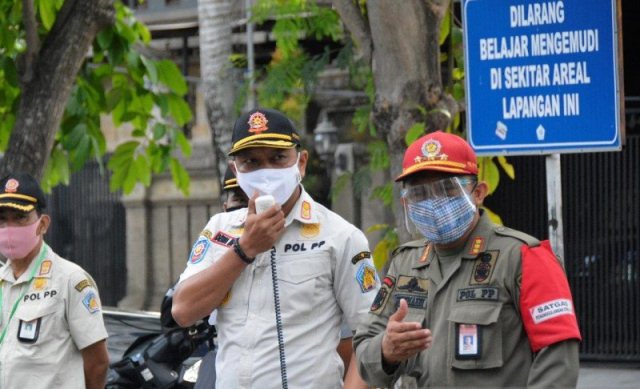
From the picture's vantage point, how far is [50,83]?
344 inches

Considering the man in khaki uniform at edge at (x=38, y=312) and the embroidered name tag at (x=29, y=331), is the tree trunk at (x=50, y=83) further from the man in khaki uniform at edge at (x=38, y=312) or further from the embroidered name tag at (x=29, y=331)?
the embroidered name tag at (x=29, y=331)

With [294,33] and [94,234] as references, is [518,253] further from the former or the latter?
[94,234]

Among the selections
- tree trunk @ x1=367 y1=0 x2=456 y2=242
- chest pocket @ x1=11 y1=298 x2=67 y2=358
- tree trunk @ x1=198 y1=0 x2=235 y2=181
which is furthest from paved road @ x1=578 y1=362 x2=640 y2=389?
chest pocket @ x1=11 y1=298 x2=67 y2=358

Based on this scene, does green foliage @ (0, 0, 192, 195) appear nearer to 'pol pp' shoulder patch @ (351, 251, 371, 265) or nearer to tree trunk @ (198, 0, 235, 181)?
tree trunk @ (198, 0, 235, 181)

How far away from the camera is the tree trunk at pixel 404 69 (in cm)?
637

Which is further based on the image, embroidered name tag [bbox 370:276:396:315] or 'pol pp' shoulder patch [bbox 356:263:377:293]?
'pol pp' shoulder patch [bbox 356:263:377:293]

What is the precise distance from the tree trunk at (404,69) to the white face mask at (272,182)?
209cm

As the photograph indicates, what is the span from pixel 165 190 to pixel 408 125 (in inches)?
532

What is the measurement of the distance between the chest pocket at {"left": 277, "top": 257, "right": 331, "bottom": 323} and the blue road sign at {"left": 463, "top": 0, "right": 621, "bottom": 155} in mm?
1477

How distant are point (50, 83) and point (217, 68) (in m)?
5.50

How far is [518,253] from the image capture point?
3734 millimetres

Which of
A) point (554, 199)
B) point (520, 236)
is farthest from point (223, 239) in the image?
point (554, 199)

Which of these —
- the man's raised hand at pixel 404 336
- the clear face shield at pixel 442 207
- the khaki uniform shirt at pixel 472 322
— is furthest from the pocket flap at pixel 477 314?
the clear face shield at pixel 442 207

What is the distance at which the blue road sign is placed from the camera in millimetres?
5363
